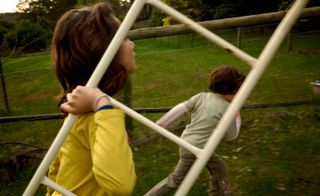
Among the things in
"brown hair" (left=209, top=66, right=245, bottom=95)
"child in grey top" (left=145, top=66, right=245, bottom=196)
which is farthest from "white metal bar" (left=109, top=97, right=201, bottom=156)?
"brown hair" (left=209, top=66, right=245, bottom=95)

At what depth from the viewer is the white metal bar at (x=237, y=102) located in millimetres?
1064

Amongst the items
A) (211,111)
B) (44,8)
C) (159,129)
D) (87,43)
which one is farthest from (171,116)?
(44,8)

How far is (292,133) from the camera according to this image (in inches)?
187

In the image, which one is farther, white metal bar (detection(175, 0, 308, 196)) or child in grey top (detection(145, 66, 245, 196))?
child in grey top (detection(145, 66, 245, 196))

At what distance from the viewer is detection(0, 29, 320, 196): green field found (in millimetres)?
3705

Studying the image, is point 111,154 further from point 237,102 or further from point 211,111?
point 211,111

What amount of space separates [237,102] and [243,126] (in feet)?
13.3

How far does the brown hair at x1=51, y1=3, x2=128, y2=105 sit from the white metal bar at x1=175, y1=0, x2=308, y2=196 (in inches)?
18.1

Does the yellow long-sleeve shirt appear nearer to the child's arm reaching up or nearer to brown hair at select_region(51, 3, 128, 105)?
brown hair at select_region(51, 3, 128, 105)

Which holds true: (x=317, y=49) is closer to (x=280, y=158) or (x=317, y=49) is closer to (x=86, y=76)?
(x=280, y=158)

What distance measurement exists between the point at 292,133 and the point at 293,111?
31.4 inches

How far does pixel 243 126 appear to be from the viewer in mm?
5023

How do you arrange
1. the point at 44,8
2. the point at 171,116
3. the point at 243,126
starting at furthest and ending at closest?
the point at 44,8 → the point at 243,126 → the point at 171,116

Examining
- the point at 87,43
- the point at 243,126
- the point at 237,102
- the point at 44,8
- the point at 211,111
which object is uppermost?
the point at 87,43
